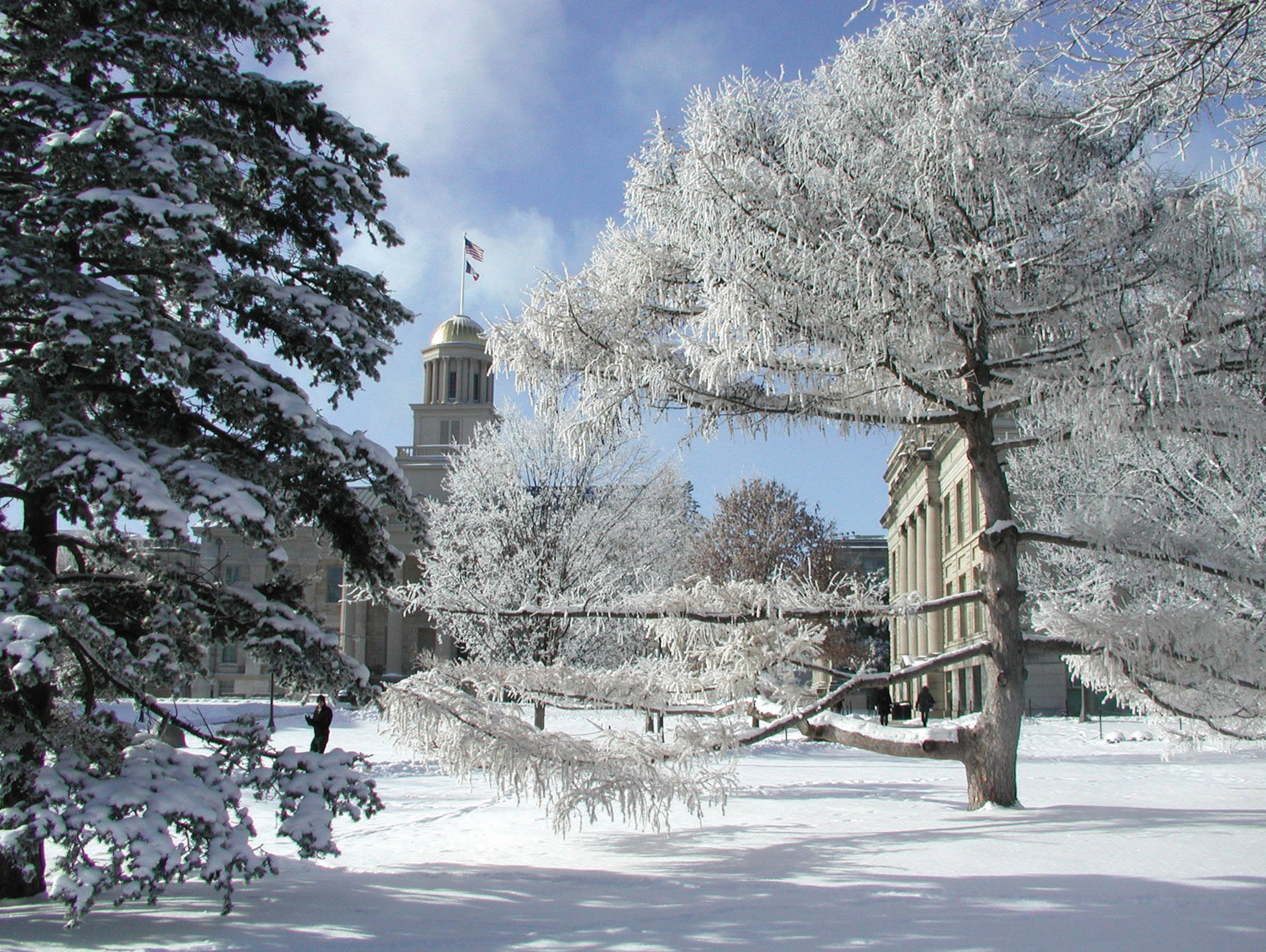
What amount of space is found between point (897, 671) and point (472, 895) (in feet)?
12.7

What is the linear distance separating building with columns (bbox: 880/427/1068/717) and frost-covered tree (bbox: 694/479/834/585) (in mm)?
4842

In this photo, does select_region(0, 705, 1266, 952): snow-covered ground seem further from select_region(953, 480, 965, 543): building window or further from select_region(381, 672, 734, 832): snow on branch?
select_region(953, 480, 965, 543): building window

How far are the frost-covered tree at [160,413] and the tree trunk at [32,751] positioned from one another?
21 millimetres

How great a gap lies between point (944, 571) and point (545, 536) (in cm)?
2691

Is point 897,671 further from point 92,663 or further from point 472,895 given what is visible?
point 92,663

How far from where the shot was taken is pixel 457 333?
65875 millimetres

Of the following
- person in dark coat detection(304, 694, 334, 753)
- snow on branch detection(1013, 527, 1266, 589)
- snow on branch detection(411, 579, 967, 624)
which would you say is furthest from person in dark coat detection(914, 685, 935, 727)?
snow on branch detection(411, 579, 967, 624)

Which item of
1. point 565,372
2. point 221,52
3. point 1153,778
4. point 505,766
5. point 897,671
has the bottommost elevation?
point 1153,778

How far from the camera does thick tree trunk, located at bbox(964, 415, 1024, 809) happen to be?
843 cm

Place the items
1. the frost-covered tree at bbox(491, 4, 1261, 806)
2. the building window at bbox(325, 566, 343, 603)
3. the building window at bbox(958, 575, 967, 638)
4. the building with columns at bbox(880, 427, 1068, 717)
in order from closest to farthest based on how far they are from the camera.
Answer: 1. the frost-covered tree at bbox(491, 4, 1261, 806)
2. the building with columns at bbox(880, 427, 1068, 717)
3. the building window at bbox(958, 575, 967, 638)
4. the building window at bbox(325, 566, 343, 603)

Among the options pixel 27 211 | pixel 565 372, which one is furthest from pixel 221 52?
pixel 565 372

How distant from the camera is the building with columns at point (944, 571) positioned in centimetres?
3553

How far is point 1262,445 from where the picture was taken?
25.2 feet

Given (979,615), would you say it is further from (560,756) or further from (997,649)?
(560,756)
